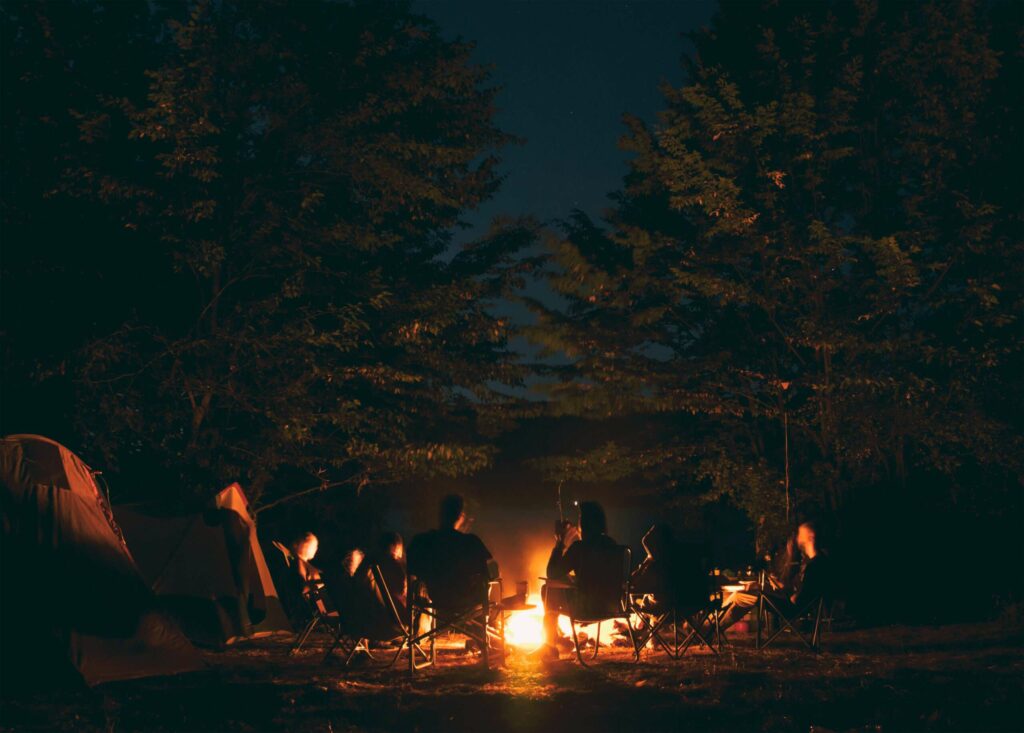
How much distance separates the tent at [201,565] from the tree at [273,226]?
1.84 metres

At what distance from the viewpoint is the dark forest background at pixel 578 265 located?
988 centimetres

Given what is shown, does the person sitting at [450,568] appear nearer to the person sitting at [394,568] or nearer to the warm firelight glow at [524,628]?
the person sitting at [394,568]

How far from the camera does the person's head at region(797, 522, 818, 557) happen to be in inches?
293

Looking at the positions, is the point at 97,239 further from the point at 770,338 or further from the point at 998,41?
the point at 998,41

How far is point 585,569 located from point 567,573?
317 mm

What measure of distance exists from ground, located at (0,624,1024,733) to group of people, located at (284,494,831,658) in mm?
452

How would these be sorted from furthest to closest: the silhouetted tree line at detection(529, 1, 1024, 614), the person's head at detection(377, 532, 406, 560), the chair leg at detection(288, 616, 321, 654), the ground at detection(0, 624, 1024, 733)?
the silhouetted tree line at detection(529, 1, 1024, 614) → the chair leg at detection(288, 616, 321, 654) → the person's head at detection(377, 532, 406, 560) → the ground at detection(0, 624, 1024, 733)

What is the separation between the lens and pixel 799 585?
7.37 m

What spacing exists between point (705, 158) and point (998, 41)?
4.15 meters

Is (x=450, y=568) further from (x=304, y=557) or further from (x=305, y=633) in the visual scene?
(x=304, y=557)

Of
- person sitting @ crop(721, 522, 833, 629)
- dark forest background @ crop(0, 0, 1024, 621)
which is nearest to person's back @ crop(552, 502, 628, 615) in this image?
person sitting @ crop(721, 522, 833, 629)

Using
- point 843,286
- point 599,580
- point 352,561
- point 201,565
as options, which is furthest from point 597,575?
point 843,286

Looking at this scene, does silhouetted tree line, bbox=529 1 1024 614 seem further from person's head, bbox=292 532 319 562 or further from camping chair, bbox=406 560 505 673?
camping chair, bbox=406 560 505 673

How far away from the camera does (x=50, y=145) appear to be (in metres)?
10.5
